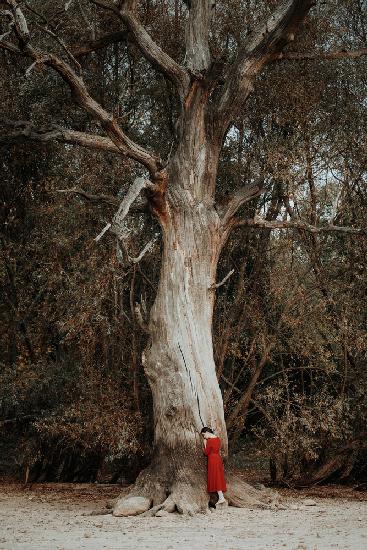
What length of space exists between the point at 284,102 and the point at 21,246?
19.6ft

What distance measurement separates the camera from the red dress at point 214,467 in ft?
42.7

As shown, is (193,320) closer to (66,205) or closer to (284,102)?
(66,205)

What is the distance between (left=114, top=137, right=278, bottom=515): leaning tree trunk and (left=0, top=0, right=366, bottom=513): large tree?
17 millimetres

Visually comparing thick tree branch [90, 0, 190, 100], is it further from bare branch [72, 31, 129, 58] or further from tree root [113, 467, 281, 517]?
tree root [113, 467, 281, 517]

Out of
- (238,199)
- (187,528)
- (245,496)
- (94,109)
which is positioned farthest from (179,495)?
(94,109)

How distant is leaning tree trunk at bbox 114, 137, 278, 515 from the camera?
13211mm

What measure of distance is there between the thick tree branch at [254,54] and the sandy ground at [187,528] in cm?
662

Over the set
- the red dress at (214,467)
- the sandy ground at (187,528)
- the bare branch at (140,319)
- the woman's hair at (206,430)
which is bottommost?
the sandy ground at (187,528)

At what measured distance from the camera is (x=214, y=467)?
42.8 feet

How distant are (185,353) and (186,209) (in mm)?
2449

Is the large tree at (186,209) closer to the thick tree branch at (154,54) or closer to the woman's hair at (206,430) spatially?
the thick tree branch at (154,54)

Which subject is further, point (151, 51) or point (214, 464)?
point (151, 51)

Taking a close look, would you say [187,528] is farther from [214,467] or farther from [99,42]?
[99,42]

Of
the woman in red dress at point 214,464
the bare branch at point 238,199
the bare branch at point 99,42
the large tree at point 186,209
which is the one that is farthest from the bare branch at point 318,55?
the woman in red dress at point 214,464
